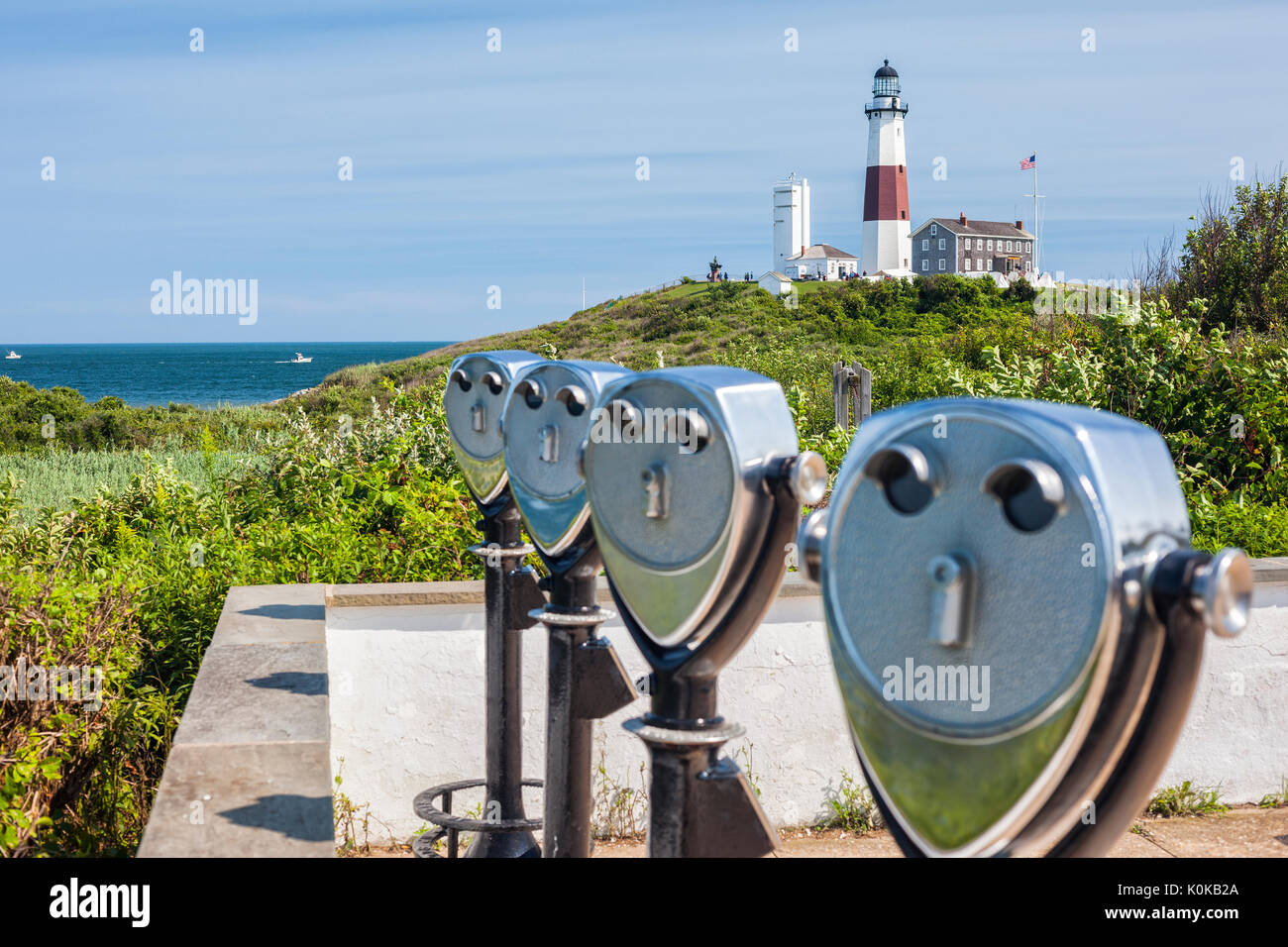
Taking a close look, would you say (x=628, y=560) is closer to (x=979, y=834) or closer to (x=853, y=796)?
(x=979, y=834)

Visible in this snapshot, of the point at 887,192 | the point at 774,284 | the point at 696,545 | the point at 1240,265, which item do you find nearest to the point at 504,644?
the point at 696,545

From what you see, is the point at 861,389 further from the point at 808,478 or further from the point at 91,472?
the point at 808,478

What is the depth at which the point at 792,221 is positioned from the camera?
75688 millimetres

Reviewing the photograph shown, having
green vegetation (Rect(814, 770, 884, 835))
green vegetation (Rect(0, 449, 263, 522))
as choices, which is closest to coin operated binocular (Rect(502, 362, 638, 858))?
green vegetation (Rect(814, 770, 884, 835))

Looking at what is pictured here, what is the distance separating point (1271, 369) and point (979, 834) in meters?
7.73

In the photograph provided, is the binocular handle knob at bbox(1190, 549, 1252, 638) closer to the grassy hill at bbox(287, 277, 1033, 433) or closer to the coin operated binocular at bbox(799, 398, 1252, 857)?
the coin operated binocular at bbox(799, 398, 1252, 857)

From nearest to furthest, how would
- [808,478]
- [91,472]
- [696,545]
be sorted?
[808,478] → [696,545] → [91,472]

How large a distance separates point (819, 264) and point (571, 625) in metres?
73.9

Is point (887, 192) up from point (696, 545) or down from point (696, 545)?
up

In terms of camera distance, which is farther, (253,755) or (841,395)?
(841,395)

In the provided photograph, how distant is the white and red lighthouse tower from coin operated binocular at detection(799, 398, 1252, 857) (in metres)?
66.7

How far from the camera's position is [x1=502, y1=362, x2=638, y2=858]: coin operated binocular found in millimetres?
2242

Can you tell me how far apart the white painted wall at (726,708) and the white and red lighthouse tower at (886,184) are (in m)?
62.6
